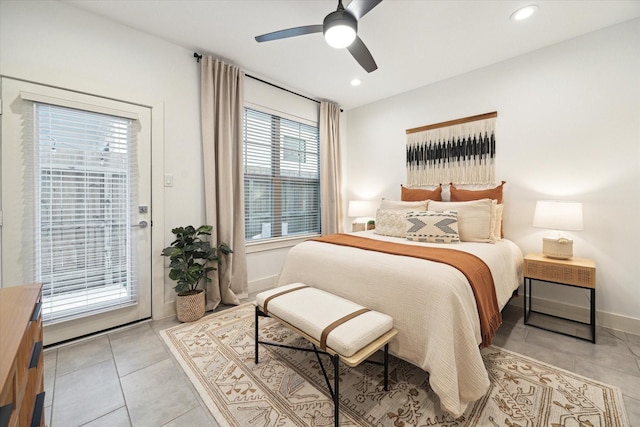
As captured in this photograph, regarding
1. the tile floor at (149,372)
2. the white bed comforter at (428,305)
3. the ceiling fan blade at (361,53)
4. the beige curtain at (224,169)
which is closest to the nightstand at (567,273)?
the tile floor at (149,372)

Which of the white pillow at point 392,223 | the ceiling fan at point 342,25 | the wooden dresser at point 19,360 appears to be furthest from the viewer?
the white pillow at point 392,223

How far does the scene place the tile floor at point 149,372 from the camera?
1.43 metres

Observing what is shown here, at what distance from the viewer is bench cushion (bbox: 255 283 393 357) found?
1.33 metres

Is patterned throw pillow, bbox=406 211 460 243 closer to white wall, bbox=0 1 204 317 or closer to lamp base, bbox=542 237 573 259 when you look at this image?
lamp base, bbox=542 237 573 259

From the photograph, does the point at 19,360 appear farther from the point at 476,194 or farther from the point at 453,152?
the point at 453,152

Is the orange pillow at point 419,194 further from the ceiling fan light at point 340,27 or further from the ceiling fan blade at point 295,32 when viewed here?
the ceiling fan blade at point 295,32

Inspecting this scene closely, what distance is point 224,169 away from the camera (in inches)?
114

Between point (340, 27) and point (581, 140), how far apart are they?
2.53 meters

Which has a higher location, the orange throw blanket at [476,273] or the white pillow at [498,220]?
the white pillow at [498,220]

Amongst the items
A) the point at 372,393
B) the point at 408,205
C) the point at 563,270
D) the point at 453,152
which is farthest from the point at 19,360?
the point at 453,152

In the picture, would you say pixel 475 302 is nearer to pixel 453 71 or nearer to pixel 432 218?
pixel 432 218

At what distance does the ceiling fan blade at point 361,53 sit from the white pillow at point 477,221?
5.40 ft

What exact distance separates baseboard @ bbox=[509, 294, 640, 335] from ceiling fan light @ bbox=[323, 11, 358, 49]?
3.12m

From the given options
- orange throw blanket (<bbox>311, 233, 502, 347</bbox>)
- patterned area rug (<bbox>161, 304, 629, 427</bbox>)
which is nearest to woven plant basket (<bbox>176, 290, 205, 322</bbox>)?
patterned area rug (<bbox>161, 304, 629, 427</bbox>)
